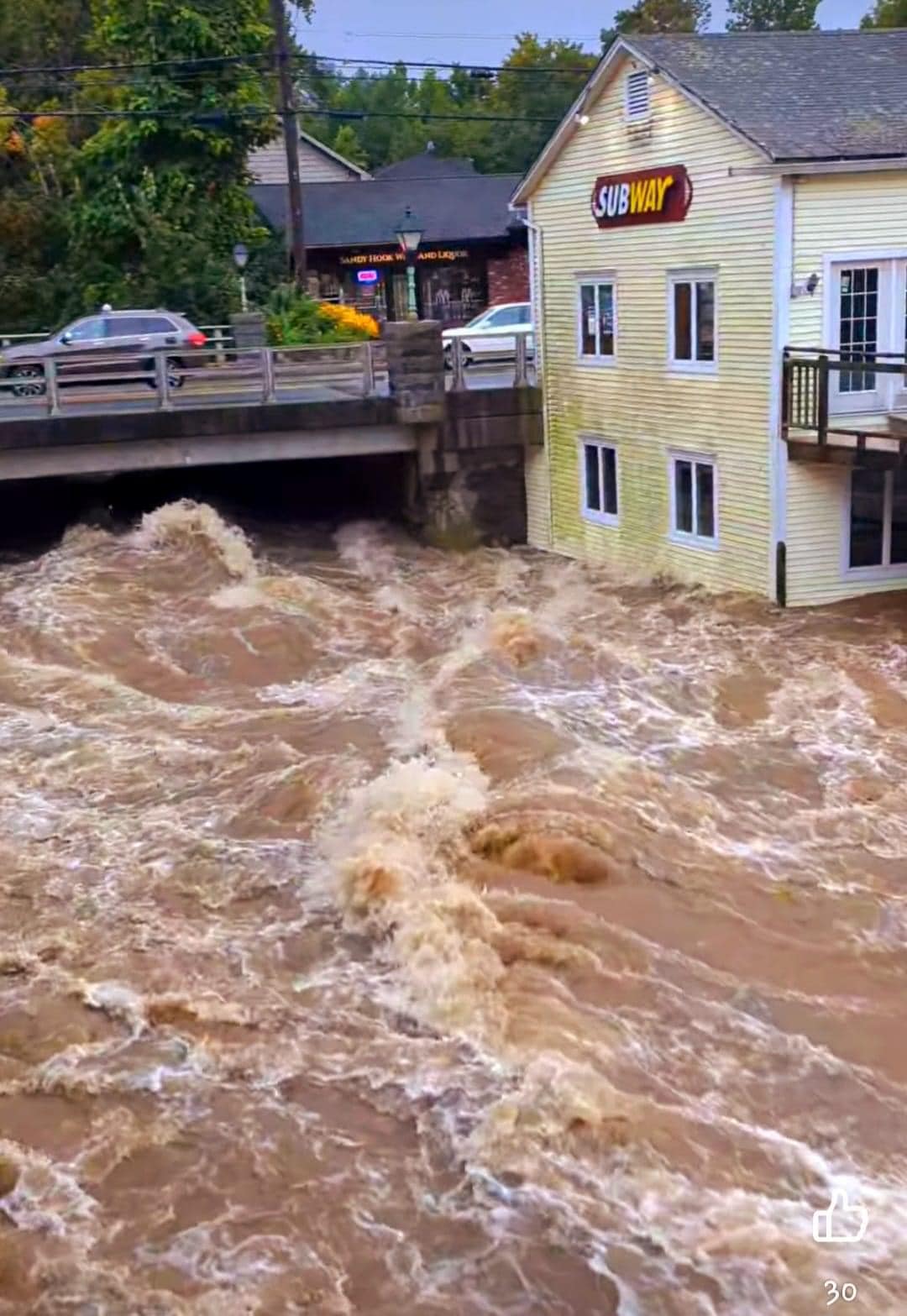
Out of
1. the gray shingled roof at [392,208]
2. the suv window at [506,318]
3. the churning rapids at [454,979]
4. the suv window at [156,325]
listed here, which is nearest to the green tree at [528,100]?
the gray shingled roof at [392,208]

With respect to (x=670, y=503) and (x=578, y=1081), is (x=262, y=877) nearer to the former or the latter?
(x=578, y=1081)

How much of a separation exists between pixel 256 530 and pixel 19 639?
688 centimetres

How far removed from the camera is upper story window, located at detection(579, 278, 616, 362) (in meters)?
21.0

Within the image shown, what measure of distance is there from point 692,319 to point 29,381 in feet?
31.0

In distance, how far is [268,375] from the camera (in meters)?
21.5

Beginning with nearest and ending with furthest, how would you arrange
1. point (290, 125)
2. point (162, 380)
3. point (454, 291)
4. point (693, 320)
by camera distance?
point (693, 320) < point (162, 380) < point (290, 125) < point (454, 291)

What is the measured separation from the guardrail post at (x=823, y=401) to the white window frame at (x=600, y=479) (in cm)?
484

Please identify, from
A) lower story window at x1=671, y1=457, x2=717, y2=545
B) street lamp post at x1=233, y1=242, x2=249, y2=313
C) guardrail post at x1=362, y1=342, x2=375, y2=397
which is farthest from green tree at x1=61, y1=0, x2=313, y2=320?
lower story window at x1=671, y1=457, x2=717, y2=545

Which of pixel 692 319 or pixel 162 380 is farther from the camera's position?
pixel 162 380

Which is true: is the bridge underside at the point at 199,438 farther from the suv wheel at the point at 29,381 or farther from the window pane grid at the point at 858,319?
the window pane grid at the point at 858,319

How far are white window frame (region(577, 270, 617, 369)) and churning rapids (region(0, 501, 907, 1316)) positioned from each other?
6.09 meters

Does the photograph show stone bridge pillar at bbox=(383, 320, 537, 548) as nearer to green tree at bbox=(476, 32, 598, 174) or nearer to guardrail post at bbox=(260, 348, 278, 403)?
guardrail post at bbox=(260, 348, 278, 403)

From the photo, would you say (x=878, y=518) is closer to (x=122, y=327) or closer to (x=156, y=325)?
(x=156, y=325)

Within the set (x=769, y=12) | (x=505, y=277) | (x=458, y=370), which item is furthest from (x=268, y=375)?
(x=769, y=12)
